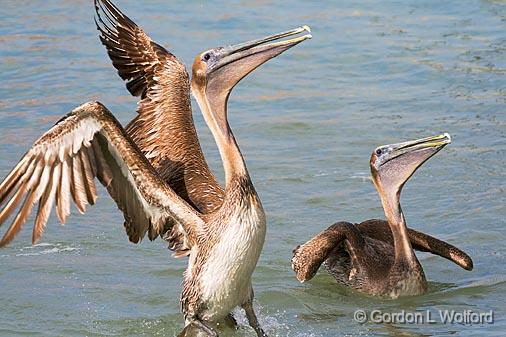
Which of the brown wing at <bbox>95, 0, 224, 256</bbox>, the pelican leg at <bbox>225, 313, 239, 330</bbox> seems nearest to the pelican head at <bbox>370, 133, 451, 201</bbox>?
the brown wing at <bbox>95, 0, 224, 256</bbox>

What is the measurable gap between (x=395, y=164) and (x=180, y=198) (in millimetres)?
1964

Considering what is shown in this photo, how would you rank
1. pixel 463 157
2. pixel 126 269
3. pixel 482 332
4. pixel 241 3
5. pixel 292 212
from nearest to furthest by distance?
pixel 482 332 → pixel 126 269 → pixel 292 212 → pixel 463 157 → pixel 241 3

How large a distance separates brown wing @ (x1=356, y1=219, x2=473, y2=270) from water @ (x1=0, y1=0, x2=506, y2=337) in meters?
0.21

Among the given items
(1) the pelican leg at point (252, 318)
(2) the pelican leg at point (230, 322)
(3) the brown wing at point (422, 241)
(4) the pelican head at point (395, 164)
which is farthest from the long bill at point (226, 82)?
(3) the brown wing at point (422, 241)

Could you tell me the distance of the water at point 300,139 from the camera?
7.81m

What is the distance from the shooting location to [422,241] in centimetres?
825

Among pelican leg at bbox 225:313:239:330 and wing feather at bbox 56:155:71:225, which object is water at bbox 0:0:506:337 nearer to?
pelican leg at bbox 225:313:239:330

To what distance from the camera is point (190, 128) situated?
25.8 ft

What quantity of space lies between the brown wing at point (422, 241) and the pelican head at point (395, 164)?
35 cm

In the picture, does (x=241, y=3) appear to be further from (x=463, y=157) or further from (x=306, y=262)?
(x=306, y=262)

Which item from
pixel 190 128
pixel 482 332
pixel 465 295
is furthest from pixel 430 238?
pixel 190 128

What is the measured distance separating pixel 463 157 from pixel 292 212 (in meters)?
1.88

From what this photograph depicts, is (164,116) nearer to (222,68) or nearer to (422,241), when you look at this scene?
(222,68)

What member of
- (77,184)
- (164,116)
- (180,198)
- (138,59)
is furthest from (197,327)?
(138,59)
